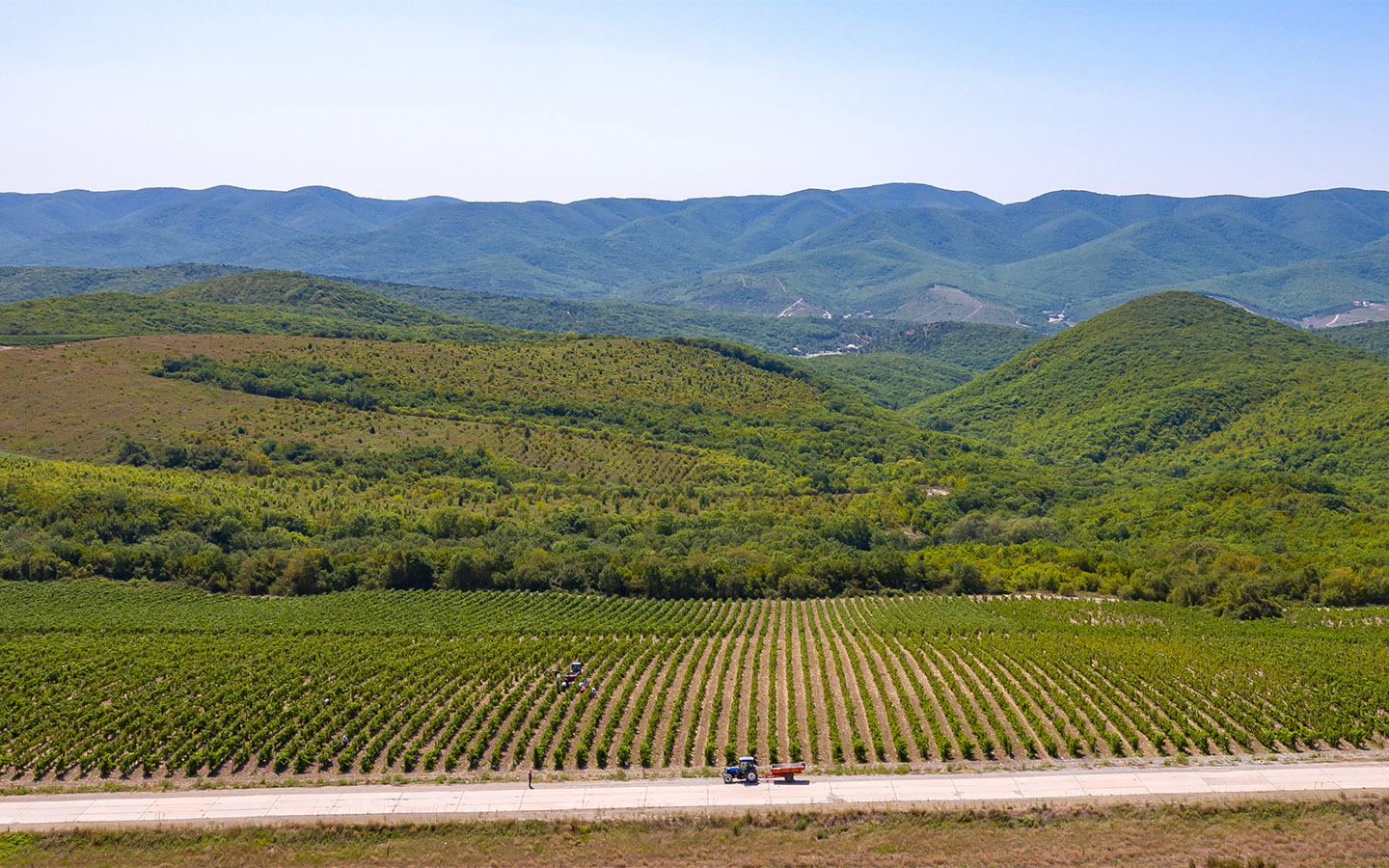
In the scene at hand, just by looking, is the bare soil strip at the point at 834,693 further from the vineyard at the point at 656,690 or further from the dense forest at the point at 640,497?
the dense forest at the point at 640,497

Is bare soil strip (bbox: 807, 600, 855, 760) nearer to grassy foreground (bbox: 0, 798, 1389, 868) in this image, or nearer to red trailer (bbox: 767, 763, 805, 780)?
red trailer (bbox: 767, 763, 805, 780)

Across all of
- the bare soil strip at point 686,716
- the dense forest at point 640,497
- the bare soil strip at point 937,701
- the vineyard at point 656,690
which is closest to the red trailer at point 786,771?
the vineyard at point 656,690

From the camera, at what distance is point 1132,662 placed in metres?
65.1

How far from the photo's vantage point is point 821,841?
43.7 m

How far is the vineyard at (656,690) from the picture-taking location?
170ft

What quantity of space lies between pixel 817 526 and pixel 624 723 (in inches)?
3086

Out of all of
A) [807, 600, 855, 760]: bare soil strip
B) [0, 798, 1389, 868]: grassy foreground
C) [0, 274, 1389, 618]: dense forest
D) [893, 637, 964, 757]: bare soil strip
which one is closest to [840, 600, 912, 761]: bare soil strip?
[807, 600, 855, 760]: bare soil strip

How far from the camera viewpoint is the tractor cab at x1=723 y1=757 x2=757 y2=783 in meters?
48.1

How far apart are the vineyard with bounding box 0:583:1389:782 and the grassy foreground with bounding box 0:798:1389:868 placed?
5.88 meters

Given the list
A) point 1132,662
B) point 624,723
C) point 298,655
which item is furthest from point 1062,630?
point 298,655

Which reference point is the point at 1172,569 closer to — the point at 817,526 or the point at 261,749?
the point at 817,526

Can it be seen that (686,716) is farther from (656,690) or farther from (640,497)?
(640,497)

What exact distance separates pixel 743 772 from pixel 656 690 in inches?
604

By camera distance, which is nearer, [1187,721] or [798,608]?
[1187,721]
